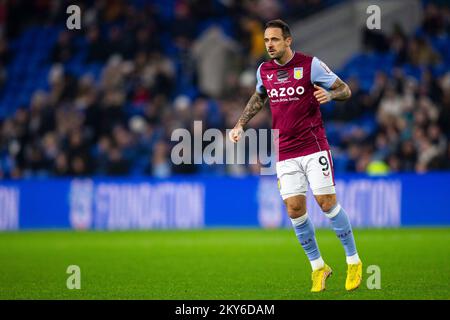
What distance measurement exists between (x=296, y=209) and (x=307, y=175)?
359mm

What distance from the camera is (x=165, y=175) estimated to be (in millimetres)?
19141

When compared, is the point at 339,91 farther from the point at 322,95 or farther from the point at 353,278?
the point at 353,278

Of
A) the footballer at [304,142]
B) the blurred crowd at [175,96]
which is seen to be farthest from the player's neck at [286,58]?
the blurred crowd at [175,96]

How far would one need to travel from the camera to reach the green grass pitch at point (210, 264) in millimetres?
8188

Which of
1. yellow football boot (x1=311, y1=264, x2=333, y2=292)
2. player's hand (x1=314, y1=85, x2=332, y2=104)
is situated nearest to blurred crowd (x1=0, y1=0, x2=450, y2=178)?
yellow football boot (x1=311, y1=264, x2=333, y2=292)

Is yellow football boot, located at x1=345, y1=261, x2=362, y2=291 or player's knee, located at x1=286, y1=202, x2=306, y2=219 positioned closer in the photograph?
yellow football boot, located at x1=345, y1=261, x2=362, y2=291

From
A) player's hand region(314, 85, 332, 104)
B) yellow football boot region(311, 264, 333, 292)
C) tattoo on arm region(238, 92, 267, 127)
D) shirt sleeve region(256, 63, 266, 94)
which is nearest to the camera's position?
player's hand region(314, 85, 332, 104)

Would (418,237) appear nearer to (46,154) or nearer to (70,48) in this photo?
(46,154)

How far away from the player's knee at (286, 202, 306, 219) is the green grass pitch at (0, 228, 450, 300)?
741 millimetres

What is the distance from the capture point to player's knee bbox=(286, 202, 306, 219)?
8.40 meters

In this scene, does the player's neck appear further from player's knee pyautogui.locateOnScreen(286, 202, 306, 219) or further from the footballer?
player's knee pyautogui.locateOnScreen(286, 202, 306, 219)

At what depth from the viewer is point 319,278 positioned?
8305 mm

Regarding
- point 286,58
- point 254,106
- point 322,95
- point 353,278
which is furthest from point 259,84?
point 353,278
